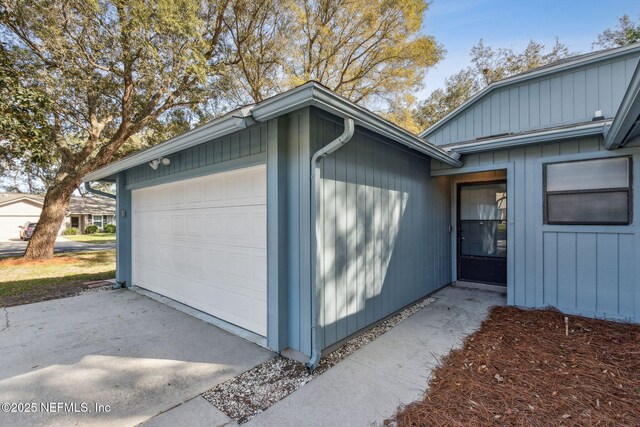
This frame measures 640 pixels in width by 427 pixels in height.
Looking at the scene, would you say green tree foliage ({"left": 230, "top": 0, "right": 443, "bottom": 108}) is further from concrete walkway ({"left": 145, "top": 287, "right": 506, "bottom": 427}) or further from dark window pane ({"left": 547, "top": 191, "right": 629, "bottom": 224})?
concrete walkway ({"left": 145, "top": 287, "right": 506, "bottom": 427})

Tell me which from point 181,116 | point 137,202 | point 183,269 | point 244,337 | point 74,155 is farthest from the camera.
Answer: point 181,116

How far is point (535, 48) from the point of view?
12.9 meters

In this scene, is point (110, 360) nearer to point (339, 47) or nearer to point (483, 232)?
point (483, 232)

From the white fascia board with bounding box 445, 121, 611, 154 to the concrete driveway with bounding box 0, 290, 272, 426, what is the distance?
421 centimetres

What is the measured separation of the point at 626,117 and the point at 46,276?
1085 centimetres

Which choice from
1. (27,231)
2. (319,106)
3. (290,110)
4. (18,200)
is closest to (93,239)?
(27,231)

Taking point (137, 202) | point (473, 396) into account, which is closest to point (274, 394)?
point (473, 396)

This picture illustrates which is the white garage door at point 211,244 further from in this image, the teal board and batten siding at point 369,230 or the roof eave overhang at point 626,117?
the roof eave overhang at point 626,117

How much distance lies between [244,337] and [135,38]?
23.6 ft

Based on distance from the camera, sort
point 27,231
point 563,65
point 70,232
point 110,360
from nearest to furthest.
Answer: point 110,360, point 563,65, point 27,231, point 70,232

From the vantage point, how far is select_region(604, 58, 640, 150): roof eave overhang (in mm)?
2107

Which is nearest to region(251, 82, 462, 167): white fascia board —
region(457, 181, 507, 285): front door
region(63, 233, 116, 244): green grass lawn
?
region(457, 181, 507, 285): front door

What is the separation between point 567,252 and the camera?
13.3 feet

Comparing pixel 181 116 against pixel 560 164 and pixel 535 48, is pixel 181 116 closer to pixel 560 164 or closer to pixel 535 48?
pixel 560 164
